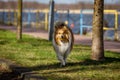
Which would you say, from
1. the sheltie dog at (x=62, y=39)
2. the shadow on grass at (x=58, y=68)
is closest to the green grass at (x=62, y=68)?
the shadow on grass at (x=58, y=68)

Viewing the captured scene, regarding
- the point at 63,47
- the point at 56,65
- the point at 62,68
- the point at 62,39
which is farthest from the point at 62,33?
the point at 56,65

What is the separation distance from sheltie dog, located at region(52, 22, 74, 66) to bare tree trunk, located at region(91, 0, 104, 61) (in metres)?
1.54

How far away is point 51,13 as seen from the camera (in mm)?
20875

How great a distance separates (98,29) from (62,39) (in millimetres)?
1797

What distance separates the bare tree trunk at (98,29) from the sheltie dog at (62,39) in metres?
1.54

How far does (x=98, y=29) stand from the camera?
12602 mm

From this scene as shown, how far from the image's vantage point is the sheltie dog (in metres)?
11.1

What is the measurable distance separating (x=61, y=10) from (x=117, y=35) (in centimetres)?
978

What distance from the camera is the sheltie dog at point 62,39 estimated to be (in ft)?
36.4

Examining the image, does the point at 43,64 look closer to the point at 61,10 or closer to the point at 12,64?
the point at 12,64

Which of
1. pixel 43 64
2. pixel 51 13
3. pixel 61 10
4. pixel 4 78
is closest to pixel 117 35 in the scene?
pixel 51 13

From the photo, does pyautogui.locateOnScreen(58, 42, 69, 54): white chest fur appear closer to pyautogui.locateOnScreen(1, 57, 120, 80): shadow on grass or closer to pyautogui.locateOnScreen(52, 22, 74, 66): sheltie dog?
pyautogui.locateOnScreen(52, 22, 74, 66): sheltie dog

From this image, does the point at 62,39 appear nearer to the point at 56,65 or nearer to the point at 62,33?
the point at 62,33

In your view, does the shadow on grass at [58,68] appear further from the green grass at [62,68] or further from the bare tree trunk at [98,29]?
the bare tree trunk at [98,29]
